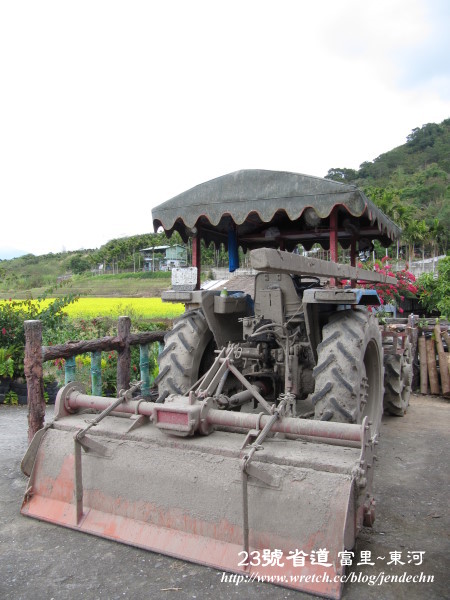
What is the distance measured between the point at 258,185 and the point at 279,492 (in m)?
2.42

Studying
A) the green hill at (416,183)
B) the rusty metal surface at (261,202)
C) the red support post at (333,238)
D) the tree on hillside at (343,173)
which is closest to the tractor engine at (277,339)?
the red support post at (333,238)

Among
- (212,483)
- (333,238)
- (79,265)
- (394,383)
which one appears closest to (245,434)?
(212,483)

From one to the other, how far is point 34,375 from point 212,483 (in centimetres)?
200

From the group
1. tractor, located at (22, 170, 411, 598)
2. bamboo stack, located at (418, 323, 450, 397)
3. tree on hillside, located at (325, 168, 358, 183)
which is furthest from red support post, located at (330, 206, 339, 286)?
tree on hillside, located at (325, 168, 358, 183)

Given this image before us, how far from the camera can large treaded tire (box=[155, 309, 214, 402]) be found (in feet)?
13.5

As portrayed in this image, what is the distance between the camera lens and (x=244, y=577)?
2605 millimetres

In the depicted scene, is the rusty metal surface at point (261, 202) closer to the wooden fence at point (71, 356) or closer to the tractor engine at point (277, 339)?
the tractor engine at point (277, 339)

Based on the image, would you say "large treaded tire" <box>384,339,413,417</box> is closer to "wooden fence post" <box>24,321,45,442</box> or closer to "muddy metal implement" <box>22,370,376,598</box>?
"muddy metal implement" <box>22,370,376,598</box>

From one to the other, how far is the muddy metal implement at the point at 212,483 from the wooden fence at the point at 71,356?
70 centimetres

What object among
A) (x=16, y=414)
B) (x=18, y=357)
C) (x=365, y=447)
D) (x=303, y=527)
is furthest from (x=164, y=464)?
(x=18, y=357)

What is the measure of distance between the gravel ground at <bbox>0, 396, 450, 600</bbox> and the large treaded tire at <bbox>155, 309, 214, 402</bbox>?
1.29 metres

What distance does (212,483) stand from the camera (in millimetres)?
2877

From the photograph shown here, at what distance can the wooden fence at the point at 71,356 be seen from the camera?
163 inches

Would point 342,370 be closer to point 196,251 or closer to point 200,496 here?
point 200,496
